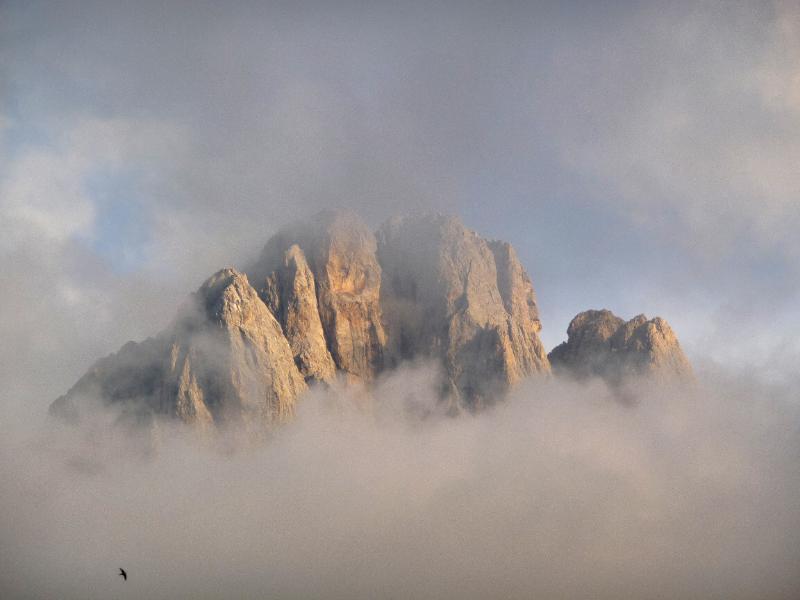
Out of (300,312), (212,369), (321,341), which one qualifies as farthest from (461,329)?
(212,369)

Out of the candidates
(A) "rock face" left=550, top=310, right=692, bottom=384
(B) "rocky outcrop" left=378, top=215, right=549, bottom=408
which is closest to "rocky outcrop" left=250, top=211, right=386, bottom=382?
(B) "rocky outcrop" left=378, top=215, right=549, bottom=408

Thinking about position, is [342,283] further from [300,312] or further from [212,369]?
[212,369]

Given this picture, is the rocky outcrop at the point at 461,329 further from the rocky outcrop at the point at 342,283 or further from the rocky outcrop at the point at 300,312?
the rocky outcrop at the point at 300,312

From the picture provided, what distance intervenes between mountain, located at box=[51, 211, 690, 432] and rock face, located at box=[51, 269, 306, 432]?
23 centimetres

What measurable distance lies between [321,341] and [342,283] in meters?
17.1

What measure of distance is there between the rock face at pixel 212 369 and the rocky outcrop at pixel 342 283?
64.2 feet

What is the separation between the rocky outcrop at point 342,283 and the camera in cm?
18775

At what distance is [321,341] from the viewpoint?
596 feet

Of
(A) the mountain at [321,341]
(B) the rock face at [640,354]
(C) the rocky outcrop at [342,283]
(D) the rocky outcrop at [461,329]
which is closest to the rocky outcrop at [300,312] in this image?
(A) the mountain at [321,341]

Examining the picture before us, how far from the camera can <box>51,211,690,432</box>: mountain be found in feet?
513

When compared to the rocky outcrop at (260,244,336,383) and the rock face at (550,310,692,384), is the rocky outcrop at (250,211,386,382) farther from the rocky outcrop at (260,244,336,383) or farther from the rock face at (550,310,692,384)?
the rock face at (550,310,692,384)

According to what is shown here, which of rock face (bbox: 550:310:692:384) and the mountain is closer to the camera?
the mountain

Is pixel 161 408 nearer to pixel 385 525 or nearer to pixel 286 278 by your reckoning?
pixel 286 278

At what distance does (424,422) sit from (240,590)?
48.3 meters
